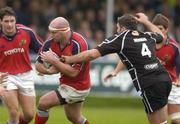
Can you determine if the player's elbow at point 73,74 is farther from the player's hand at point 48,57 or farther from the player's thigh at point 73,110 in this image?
the player's thigh at point 73,110

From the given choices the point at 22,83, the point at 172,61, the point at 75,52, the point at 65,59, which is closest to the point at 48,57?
the point at 65,59

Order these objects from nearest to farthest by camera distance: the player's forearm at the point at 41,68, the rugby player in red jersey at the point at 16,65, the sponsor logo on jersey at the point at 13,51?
the player's forearm at the point at 41,68 < the rugby player in red jersey at the point at 16,65 < the sponsor logo on jersey at the point at 13,51

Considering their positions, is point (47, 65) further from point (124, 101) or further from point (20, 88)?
point (124, 101)

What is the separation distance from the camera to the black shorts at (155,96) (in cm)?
1355

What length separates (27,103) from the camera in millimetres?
15180

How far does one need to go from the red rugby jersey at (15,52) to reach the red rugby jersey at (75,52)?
2.67 ft

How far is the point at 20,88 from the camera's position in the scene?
600 inches

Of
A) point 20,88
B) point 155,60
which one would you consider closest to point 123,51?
point 155,60

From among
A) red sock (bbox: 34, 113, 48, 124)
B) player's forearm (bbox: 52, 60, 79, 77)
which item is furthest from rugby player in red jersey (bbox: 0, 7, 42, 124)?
player's forearm (bbox: 52, 60, 79, 77)

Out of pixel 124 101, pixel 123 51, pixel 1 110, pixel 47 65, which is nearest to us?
pixel 123 51

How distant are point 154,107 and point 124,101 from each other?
33.4 ft

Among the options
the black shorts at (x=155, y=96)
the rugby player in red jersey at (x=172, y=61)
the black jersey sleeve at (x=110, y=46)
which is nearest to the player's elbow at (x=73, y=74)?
the black jersey sleeve at (x=110, y=46)

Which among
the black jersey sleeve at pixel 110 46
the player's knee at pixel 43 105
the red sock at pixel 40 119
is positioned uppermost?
the black jersey sleeve at pixel 110 46

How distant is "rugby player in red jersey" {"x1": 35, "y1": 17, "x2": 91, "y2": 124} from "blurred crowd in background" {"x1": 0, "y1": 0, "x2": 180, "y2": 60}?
10033 mm
